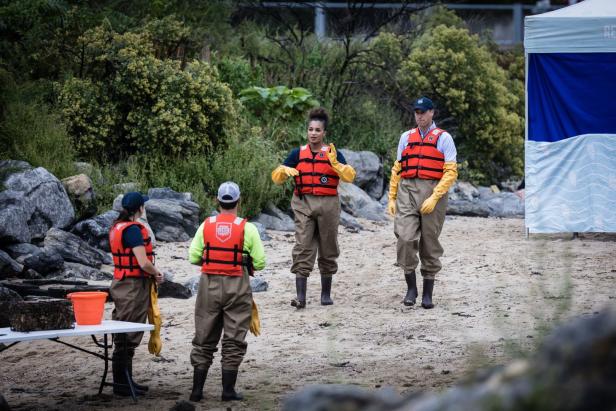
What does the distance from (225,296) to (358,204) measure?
10083mm

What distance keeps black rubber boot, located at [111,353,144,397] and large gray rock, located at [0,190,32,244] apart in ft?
15.5

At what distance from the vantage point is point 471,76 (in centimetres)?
2031

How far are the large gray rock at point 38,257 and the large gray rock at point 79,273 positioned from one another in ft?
0.29

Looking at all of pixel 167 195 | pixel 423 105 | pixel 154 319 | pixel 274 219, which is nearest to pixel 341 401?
pixel 154 319

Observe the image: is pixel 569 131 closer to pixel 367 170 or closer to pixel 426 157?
pixel 426 157

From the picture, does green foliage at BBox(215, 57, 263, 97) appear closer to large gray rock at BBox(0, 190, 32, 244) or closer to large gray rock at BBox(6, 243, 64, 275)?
large gray rock at BBox(0, 190, 32, 244)

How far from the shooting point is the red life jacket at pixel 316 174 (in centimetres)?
917

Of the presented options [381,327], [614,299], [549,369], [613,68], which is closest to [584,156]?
[613,68]

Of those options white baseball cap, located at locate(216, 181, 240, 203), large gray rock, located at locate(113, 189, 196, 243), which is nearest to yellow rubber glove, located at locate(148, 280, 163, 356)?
white baseball cap, located at locate(216, 181, 240, 203)

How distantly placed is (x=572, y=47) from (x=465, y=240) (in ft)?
9.47

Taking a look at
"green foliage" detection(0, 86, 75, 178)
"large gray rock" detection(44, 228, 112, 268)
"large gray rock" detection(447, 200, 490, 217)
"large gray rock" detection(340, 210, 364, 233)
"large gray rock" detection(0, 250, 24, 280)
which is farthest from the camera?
"large gray rock" detection(447, 200, 490, 217)

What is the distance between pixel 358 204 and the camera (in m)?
16.2

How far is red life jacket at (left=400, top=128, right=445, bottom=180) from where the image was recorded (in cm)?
902

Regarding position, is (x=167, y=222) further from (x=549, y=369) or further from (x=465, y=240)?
(x=549, y=369)
